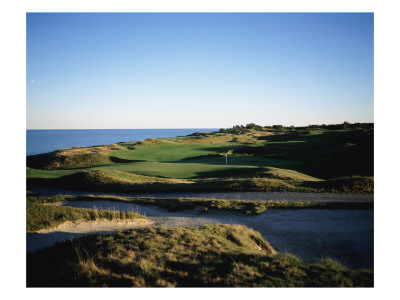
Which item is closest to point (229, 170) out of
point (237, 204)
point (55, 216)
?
point (237, 204)

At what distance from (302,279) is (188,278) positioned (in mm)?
2487

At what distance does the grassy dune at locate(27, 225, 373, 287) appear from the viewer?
4.61 metres

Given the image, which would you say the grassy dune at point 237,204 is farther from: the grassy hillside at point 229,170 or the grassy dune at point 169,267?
the grassy dune at point 169,267

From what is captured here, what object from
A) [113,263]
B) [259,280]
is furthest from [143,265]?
[259,280]

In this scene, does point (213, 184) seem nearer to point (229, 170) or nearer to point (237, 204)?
point (237, 204)

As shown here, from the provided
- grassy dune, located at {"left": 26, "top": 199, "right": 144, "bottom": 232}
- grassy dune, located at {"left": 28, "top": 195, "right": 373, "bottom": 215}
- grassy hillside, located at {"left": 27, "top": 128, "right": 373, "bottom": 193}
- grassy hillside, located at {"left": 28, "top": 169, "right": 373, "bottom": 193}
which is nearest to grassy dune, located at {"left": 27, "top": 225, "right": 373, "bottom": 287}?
grassy dune, located at {"left": 26, "top": 199, "right": 144, "bottom": 232}

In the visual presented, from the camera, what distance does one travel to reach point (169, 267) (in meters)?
5.05

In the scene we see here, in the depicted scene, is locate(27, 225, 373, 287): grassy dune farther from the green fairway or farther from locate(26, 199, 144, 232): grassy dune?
the green fairway

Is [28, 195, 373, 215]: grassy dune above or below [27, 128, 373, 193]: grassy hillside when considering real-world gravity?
below

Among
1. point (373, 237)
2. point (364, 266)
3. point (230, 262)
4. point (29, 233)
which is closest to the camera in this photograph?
point (230, 262)

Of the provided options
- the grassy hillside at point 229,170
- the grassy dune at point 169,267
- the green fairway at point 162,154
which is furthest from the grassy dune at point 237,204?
the green fairway at point 162,154

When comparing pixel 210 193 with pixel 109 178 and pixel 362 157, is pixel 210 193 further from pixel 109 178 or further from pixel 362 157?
pixel 362 157

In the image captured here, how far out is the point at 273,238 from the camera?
805 cm

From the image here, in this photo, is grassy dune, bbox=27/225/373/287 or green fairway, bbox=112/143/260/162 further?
green fairway, bbox=112/143/260/162
